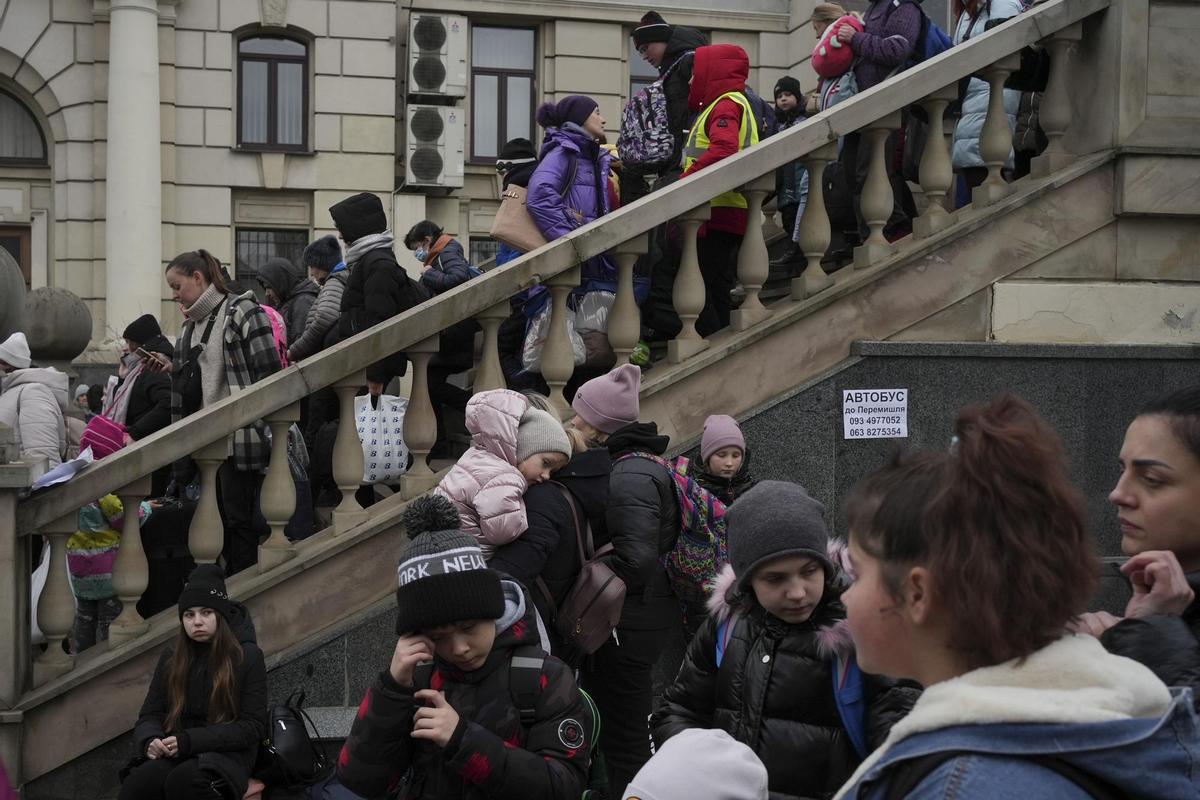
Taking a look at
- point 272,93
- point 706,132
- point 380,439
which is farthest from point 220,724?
point 272,93

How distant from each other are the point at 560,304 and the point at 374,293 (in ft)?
3.72

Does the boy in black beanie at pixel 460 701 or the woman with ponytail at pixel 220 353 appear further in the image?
the woman with ponytail at pixel 220 353

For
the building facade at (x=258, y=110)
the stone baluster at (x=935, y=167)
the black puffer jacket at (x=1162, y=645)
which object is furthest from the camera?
the building facade at (x=258, y=110)

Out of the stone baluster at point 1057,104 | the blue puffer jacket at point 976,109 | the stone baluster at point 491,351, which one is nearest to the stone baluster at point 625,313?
the stone baluster at point 491,351

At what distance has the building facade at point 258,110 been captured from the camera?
69.9 ft

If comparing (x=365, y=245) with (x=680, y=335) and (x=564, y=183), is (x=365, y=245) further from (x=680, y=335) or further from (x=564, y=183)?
(x=680, y=335)

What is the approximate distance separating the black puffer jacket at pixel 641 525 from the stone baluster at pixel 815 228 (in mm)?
1780

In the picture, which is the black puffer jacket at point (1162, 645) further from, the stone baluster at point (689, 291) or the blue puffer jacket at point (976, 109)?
the blue puffer jacket at point (976, 109)

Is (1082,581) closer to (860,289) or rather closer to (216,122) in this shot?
(860,289)

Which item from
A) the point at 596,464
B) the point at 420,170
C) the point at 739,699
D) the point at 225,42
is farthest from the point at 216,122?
the point at 739,699

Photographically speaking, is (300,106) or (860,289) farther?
(300,106)

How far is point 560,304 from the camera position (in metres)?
6.82

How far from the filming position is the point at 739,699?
138 inches

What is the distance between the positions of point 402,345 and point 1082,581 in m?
4.97
